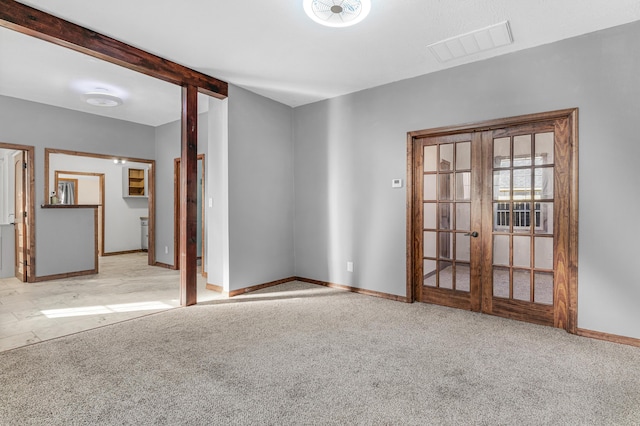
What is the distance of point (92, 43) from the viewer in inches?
114

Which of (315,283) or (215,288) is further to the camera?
(315,283)

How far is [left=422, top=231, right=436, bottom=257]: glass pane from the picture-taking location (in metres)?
3.84

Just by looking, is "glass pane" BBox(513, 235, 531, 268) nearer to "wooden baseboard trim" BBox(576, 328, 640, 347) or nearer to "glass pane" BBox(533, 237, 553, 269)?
"glass pane" BBox(533, 237, 553, 269)

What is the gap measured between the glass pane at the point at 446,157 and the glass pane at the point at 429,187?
162mm

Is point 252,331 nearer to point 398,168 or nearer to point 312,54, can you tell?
point 398,168

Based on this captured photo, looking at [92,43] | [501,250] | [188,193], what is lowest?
[501,250]

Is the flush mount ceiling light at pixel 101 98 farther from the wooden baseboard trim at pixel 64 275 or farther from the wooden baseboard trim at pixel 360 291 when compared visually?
the wooden baseboard trim at pixel 360 291

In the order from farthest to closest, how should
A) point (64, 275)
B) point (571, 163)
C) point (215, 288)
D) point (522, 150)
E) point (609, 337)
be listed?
point (64, 275)
point (215, 288)
point (522, 150)
point (571, 163)
point (609, 337)

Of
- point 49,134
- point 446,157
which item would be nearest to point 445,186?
point 446,157

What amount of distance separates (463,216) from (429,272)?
76 cm

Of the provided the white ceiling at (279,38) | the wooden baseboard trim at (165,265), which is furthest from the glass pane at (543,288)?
the wooden baseboard trim at (165,265)

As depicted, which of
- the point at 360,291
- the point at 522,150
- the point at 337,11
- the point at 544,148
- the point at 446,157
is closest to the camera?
the point at 337,11

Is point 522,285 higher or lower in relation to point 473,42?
lower

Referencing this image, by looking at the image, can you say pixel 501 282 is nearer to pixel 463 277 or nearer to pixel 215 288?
pixel 463 277
